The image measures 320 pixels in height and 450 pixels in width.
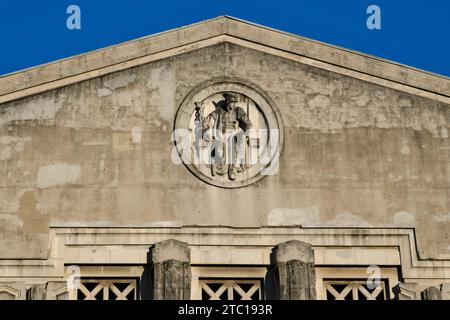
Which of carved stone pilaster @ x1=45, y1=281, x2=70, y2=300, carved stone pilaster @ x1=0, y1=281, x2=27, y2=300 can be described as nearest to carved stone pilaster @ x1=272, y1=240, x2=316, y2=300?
carved stone pilaster @ x1=45, y1=281, x2=70, y2=300

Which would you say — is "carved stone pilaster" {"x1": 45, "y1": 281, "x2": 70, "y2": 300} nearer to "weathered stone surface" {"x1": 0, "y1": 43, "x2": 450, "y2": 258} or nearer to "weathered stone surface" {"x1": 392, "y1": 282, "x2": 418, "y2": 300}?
"weathered stone surface" {"x1": 0, "y1": 43, "x2": 450, "y2": 258}

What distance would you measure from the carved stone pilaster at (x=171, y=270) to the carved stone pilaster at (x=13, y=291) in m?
2.87

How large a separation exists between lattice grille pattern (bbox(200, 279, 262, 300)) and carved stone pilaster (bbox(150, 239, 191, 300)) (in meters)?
0.70

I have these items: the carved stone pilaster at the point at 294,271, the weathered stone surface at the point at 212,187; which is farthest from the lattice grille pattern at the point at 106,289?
the carved stone pilaster at the point at 294,271

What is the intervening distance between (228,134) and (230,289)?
3654 mm

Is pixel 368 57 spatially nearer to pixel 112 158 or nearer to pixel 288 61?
pixel 288 61

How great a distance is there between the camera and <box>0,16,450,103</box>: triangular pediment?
3306 cm

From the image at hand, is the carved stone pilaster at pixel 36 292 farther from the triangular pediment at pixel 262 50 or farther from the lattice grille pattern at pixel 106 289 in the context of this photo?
the triangular pediment at pixel 262 50

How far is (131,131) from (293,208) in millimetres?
4161

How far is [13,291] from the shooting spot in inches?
1208

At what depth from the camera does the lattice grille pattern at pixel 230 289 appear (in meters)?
31.4

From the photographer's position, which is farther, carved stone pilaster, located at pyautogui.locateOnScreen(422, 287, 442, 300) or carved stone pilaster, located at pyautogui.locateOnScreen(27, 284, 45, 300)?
carved stone pilaster, located at pyautogui.locateOnScreen(422, 287, 442, 300)

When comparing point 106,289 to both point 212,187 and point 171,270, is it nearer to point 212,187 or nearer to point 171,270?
point 171,270

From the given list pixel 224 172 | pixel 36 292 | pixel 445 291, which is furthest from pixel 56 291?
pixel 445 291
